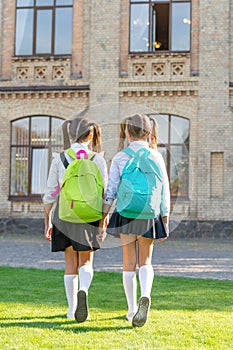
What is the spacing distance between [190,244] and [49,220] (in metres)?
13.2

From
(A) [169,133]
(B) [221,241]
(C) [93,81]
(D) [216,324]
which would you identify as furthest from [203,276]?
(C) [93,81]

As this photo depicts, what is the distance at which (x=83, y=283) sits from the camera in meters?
5.64

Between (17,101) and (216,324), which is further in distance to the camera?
(17,101)

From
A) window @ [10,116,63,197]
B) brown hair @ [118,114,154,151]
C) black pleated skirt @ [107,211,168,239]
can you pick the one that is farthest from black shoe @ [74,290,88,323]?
window @ [10,116,63,197]

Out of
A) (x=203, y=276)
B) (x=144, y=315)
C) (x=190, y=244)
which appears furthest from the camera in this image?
(x=190, y=244)

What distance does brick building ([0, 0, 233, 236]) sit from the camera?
67.7 feet

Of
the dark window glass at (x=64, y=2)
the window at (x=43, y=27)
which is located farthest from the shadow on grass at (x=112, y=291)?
the dark window glass at (x=64, y=2)

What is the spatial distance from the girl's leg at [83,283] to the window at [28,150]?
53.7 ft

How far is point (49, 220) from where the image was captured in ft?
19.2

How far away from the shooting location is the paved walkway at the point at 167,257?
36.3ft

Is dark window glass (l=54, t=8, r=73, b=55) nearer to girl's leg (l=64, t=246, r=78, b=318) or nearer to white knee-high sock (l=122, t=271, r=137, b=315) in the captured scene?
girl's leg (l=64, t=246, r=78, b=318)

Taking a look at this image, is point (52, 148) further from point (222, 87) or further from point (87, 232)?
point (87, 232)

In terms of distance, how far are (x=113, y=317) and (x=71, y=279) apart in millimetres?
571

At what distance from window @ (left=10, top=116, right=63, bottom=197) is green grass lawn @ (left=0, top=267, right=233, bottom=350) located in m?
13.0
